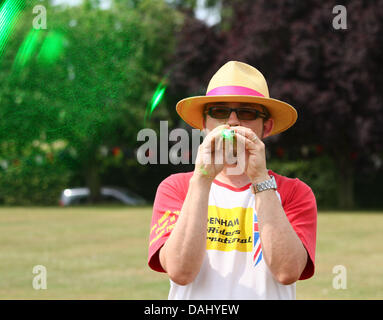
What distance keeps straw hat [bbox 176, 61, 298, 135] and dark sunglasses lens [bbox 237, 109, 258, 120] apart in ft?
0.20

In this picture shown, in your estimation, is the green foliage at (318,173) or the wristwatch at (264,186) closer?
the wristwatch at (264,186)

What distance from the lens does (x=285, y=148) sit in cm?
3284

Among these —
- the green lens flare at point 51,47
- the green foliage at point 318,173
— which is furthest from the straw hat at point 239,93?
the green foliage at point 318,173

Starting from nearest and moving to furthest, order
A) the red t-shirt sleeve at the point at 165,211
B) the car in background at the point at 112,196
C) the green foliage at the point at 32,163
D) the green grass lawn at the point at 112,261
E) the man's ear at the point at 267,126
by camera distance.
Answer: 1. the red t-shirt sleeve at the point at 165,211
2. the man's ear at the point at 267,126
3. the green grass lawn at the point at 112,261
4. the green foliage at the point at 32,163
5. the car in background at the point at 112,196

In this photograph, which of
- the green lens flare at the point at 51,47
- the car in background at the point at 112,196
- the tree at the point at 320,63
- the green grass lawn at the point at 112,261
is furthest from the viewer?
the car in background at the point at 112,196

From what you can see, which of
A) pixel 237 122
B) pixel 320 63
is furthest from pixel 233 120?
pixel 320 63

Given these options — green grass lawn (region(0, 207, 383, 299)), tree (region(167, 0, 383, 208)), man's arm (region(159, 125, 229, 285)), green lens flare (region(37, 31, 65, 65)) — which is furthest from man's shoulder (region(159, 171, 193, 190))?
tree (region(167, 0, 383, 208))

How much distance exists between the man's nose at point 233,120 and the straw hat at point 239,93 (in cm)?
7

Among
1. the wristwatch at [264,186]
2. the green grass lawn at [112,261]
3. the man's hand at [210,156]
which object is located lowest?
the green grass lawn at [112,261]

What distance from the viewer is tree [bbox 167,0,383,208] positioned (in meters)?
28.6

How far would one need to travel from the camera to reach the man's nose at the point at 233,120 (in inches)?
114

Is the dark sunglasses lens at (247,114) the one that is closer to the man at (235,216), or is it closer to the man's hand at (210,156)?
the man at (235,216)

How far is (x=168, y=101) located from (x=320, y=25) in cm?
1034

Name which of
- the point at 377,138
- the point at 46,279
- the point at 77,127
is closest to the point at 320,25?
the point at 377,138
